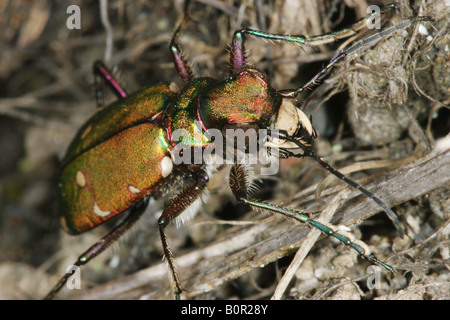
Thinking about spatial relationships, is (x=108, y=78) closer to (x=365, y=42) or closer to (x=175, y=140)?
(x=175, y=140)

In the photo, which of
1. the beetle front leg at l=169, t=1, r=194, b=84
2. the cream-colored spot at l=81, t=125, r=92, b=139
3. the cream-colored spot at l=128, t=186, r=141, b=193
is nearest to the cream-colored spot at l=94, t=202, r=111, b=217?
the cream-colored spot at l=128, t=186, r=141, b=193

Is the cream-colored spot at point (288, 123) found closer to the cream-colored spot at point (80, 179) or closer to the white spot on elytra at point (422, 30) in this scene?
the white spot on elytra at point (422, 30)

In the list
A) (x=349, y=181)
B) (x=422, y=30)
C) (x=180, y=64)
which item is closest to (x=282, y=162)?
(x=180, y=64)

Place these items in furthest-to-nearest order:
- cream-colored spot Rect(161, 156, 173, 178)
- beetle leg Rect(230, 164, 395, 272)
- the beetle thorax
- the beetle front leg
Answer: the beetle front leg, cream-colored spot Rect(161, 156, 173, 178), the beetle thorax, beetle leg Rect(230, 164, 395, 272)

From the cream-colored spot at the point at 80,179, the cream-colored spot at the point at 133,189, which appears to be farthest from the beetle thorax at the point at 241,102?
Answer: the cream-colored spot at the point at 80,179

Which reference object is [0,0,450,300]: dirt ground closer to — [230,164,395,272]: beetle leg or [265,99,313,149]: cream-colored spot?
[230,164,395,272]: beetle leg
